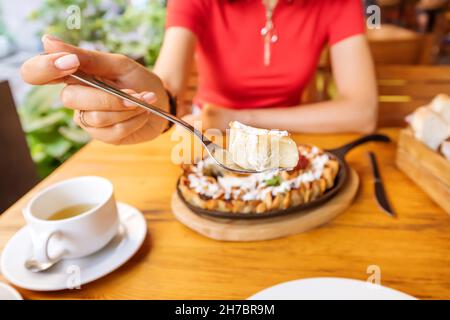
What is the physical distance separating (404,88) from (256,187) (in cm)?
92

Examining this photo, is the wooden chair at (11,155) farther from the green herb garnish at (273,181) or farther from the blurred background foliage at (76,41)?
the green herb garnish at (273,181)

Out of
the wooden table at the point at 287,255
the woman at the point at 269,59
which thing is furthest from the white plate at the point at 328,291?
the woman at the point at 269,59

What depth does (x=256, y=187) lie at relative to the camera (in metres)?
0.71

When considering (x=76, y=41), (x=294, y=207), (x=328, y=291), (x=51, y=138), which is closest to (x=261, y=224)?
(x=294, y=207)

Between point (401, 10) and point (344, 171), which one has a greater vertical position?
point (344, 171)

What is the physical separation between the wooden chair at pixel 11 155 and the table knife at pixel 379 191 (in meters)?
1.06

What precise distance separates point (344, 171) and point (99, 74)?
53 cm

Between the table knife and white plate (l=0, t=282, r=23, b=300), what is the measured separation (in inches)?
24.7

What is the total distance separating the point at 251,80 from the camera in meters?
1.31

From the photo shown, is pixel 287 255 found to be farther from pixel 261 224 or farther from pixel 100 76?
pixel 100 76
